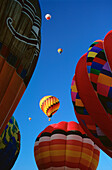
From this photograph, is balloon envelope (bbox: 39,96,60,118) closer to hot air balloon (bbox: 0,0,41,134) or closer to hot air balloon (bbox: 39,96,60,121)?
hot air balloon (bbox: 39,96,60,121)

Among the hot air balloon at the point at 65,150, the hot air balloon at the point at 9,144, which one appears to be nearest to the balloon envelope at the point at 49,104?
the hot air balloon at the point at 65,150

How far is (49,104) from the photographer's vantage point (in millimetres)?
18422

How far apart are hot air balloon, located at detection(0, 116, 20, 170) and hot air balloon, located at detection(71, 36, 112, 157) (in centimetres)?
257

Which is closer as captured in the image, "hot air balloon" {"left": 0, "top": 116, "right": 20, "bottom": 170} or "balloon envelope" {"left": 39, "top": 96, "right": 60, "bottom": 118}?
"hot air balloon" {"left": 0, "top": 116, "right": 20, "bottom": 170}

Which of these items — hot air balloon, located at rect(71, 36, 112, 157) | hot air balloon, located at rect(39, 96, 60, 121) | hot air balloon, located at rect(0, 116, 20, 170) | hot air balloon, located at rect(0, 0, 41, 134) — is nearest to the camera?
hot air balloon, located at rect(0, 0, 41, 134)

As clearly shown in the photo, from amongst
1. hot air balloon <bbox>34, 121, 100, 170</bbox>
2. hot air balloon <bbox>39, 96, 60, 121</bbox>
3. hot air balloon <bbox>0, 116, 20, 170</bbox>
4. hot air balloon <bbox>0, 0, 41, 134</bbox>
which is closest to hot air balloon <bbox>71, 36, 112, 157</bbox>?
hot air balloon <bbox>34, 121, 100, 170</bbox>

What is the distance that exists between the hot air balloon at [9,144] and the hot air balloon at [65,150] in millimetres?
1509

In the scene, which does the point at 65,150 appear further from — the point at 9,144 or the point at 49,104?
the point at 49,104

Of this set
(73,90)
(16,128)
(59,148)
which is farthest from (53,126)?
(73,90)

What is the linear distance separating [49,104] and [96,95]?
11.4m

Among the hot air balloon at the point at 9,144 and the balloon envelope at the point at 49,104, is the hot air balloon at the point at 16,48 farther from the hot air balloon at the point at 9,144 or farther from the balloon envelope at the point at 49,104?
the balloon envelope at the point at 49,104

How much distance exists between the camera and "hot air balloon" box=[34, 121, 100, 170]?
10070mm

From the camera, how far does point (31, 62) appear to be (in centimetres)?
567

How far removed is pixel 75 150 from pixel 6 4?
7068mm
